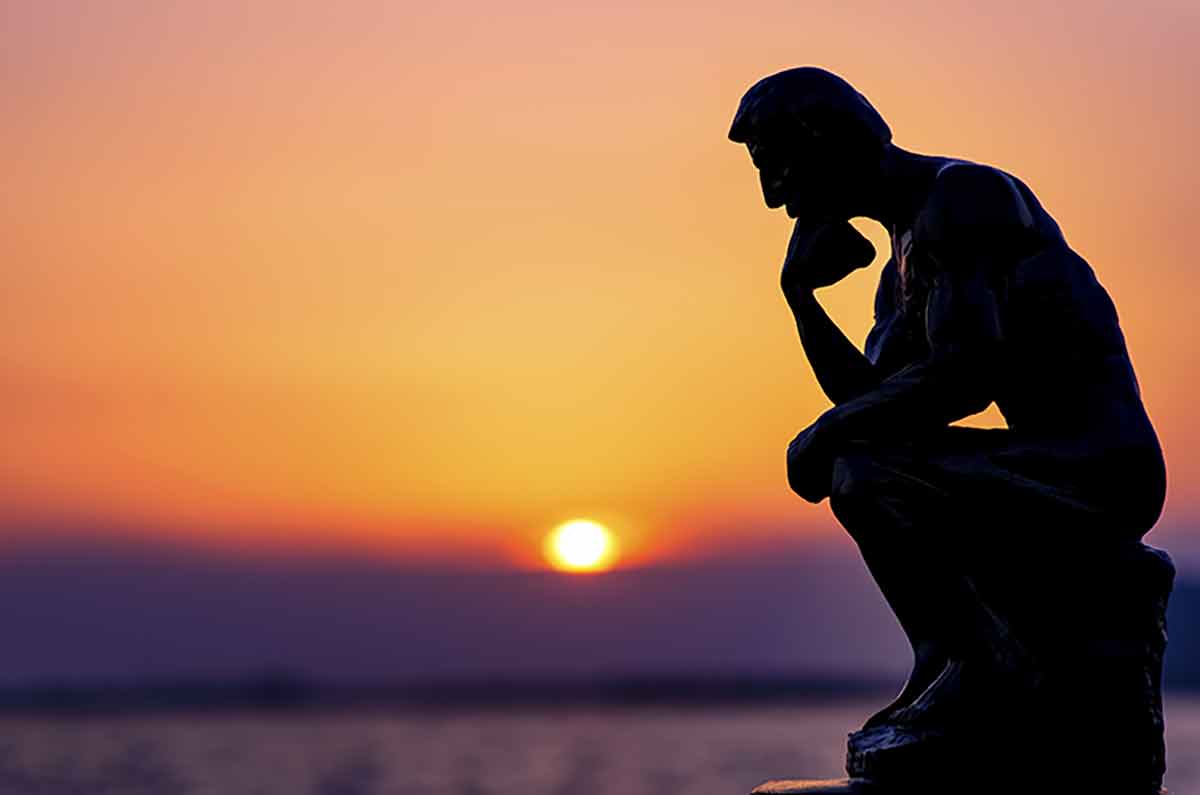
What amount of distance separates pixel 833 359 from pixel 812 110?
1107 mm

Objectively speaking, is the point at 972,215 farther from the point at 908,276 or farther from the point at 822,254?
the point at 822,254

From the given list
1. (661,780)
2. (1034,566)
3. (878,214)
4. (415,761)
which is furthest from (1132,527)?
(415,761)

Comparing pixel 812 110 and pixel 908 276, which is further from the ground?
pixel 812 110

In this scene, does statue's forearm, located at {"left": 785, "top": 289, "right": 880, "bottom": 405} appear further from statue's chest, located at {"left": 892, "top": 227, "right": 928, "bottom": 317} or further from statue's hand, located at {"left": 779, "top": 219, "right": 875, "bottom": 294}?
statue's chest, located at {"left": 892, "top": 227, "right": 928, "bottom": 317}

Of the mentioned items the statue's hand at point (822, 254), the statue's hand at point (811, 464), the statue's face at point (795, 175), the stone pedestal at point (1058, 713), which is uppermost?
the statue's face at point (795, 175)

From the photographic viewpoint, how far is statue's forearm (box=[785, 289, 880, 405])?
33.8ft

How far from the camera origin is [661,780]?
70.1 meters

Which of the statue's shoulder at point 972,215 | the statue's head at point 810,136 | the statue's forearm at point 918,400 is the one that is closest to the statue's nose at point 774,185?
the statue's head at point 810,136

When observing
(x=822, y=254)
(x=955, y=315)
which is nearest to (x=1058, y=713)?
(x=955, y=315)

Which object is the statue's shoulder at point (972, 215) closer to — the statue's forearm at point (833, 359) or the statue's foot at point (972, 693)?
the statue's forearm at point (833, 359)

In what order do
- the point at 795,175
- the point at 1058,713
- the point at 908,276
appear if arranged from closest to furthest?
the point at 1058,713, the point at 908,276, the point at 795,175

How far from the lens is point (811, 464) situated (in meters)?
9.68

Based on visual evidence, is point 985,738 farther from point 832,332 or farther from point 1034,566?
point 832,332

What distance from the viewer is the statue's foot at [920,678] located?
9.65m
